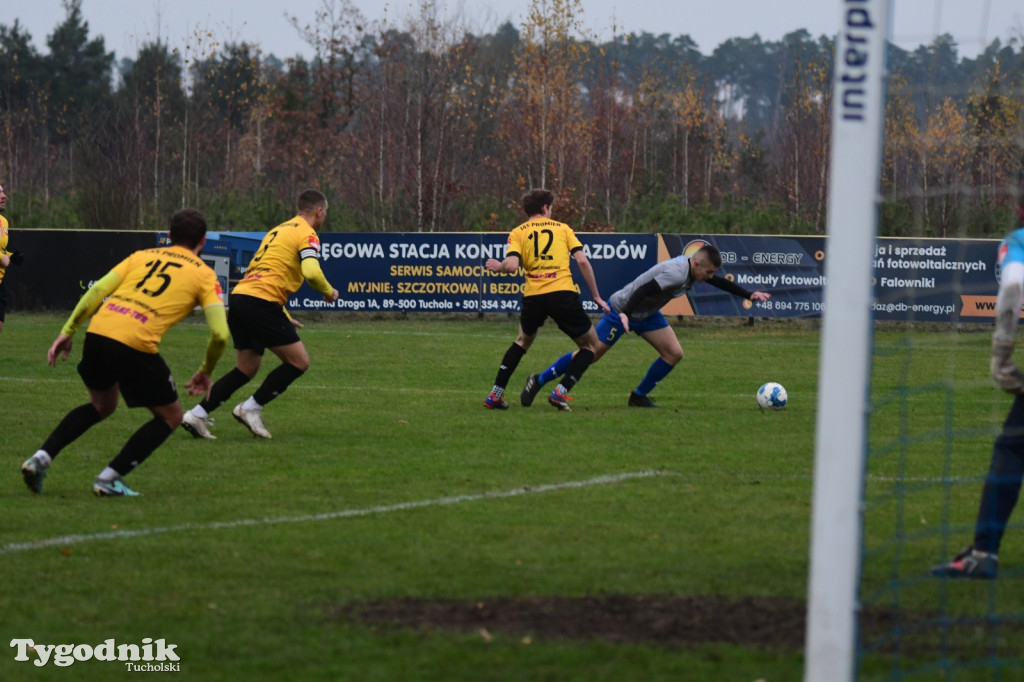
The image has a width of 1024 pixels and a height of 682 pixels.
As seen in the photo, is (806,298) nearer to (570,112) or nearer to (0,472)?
(570,112)

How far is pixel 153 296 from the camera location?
7.23 meters

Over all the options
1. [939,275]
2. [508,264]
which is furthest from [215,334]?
[939,275]

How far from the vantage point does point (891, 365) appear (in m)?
16.0

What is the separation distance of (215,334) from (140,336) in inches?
17.5

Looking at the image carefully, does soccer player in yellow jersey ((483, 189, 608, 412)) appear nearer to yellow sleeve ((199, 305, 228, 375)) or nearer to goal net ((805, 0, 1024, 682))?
goal net ((805, 0, 1024, 682))

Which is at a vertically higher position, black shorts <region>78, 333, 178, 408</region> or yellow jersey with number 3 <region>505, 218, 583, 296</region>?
yellow jersey with number 3 <region>505, 218, 583, 296</region>

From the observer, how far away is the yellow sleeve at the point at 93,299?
7.22 meters

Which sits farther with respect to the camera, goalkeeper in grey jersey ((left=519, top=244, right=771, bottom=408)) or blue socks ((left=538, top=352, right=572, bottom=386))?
blue socks ((left=538, top=352, right=572, bottom=386))

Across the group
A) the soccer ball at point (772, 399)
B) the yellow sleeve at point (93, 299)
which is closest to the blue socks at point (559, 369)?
the soccer ball at point (772, 399)

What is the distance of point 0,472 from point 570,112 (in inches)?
1026

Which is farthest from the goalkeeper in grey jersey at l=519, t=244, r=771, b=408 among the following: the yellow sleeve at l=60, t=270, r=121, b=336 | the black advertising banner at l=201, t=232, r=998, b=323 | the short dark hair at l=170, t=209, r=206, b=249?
the black advertising banner at l=201, t=232, r=998, b=323

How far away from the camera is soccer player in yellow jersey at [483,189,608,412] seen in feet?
38.1

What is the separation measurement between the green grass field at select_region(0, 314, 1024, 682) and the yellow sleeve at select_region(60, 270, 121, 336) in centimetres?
106

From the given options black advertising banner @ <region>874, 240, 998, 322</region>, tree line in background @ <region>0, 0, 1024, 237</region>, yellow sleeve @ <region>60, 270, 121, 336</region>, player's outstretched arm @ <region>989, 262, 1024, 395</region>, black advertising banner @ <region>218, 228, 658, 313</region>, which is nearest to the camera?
player's outstretched arm @ <region>989, 262, 1024, 395</region>
